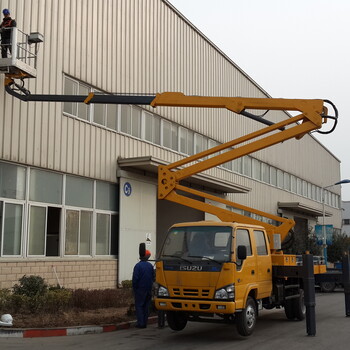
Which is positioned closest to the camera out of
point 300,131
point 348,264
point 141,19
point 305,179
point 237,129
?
point 300,131

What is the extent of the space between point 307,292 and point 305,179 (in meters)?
35.4

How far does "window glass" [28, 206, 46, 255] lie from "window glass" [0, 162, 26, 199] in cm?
70

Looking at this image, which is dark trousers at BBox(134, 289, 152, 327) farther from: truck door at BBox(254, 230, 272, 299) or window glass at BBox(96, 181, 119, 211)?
window glass at BBox(96, 181, 119, 211)

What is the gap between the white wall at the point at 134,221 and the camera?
757 inches

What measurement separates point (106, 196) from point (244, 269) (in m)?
9.43

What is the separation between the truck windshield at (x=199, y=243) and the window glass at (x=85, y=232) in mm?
7352

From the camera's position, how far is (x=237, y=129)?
31016 mm

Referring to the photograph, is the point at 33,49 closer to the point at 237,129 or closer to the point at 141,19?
the point at 141,19

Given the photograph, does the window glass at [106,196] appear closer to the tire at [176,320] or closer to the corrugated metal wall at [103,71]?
the corrugated metal wall at [103,71]

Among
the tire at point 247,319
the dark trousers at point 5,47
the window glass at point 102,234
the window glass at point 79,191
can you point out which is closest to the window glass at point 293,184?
the window glass at point 102,234

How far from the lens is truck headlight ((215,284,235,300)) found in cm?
977

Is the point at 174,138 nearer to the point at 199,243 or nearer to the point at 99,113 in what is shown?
the point at 99,113

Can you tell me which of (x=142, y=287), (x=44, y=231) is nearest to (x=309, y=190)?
(x=44, y=231)

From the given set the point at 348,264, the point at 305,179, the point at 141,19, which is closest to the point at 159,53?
the point at 141,19
